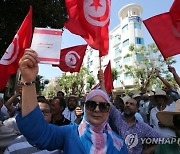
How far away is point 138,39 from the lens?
1885 inches

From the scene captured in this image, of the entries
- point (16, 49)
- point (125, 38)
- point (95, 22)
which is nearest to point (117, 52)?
point (125, 38)

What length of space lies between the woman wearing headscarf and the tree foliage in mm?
10869

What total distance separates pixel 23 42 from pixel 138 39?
45310 mm

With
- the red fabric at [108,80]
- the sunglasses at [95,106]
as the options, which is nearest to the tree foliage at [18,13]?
the red fabric at [108,80]

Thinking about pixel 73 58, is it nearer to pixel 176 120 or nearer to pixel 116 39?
pixel 176 120

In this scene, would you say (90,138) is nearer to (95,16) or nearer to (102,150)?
(102,150)

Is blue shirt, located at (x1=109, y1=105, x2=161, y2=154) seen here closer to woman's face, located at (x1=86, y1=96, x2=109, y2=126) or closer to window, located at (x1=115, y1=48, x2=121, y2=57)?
woman's face, located at (x1=86, y1=96, x2=109, y2=126)

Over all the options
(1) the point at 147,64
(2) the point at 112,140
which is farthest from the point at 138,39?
(2) the point at 112,140

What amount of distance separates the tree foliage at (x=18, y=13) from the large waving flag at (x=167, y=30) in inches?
352

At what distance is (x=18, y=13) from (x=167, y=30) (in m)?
9.91

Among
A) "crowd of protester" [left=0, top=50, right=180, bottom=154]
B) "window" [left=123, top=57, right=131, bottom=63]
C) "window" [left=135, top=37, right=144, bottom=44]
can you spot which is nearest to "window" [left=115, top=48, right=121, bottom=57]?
"window" [left=123, top=57, right=131, bottom=63]

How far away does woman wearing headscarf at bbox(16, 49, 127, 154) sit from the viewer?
1.65 meters

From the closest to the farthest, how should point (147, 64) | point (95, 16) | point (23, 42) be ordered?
point (23, 42) → point (95, 16) → point (147, 64)

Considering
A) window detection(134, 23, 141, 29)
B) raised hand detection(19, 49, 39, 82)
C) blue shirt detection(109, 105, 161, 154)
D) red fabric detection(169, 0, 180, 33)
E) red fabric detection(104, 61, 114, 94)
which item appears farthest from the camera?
window detection(134, 23, 141, 29)
